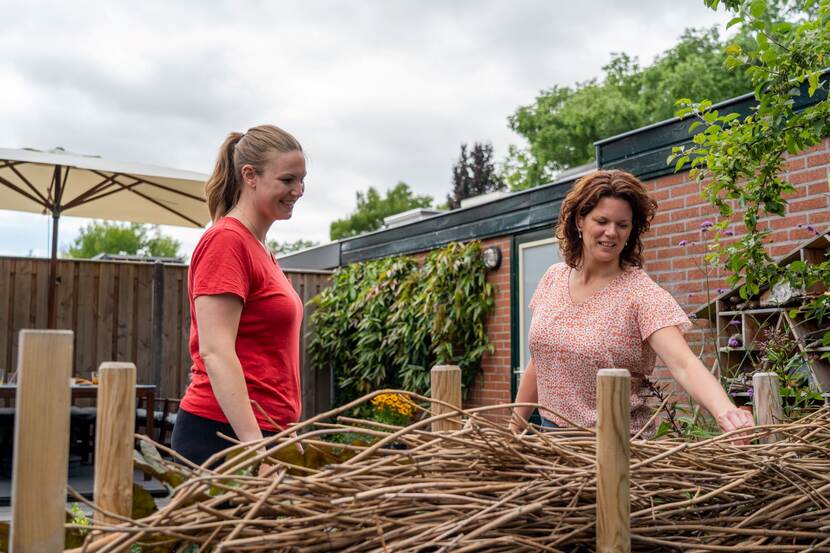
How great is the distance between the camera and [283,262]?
14.5m

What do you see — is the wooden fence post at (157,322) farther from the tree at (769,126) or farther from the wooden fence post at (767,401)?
the wooden fence post at (767,401)

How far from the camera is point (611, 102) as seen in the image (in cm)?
2628

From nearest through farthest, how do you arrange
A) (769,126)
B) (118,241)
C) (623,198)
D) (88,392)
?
(623,198)
(769,126)
(88,392)
(118,241)

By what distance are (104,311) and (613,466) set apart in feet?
28.8

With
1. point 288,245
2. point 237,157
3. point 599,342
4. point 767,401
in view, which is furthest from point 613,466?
point 288,245

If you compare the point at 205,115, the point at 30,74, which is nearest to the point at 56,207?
the point at 30,74

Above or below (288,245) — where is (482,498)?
below

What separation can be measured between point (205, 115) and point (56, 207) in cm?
4226

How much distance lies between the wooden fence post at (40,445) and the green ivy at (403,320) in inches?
269

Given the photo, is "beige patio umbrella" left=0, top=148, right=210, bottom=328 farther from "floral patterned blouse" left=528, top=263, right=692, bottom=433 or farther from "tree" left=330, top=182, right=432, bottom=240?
"tree" left=330, top=182, right=432, bottom=240

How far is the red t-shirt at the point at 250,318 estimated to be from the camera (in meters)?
1.90

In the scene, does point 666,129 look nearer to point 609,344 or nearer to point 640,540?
point 609,344

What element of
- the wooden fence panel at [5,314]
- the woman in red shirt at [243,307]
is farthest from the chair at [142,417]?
the woman in red shirt at [243,307]

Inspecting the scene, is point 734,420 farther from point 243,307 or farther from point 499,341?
point 499,341
